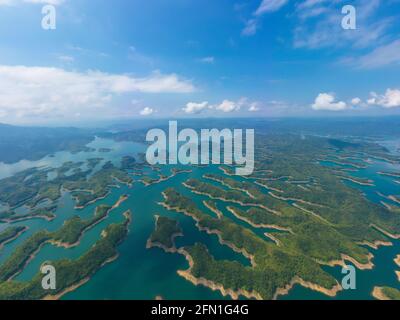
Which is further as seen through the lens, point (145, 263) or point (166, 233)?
point (166, 233)

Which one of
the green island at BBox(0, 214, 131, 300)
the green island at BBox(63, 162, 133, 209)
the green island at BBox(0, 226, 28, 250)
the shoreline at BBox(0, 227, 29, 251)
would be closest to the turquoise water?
the shoreline at BBox(0, 227, 29, 251)

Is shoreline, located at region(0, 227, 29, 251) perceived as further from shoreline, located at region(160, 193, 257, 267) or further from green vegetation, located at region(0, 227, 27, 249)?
shoreline, located at region(160, 193, 257, 267)

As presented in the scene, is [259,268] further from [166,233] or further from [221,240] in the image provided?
[166,233]

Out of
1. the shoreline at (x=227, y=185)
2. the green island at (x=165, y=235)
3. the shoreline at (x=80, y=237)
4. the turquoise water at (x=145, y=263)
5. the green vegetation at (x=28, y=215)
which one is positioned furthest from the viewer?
the shoreline at (x=227, y=185)

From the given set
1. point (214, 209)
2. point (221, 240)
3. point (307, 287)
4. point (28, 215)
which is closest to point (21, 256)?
point (28, 215)

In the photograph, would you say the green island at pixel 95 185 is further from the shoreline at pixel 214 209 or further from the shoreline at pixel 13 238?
the shoreline at pixel 214 209

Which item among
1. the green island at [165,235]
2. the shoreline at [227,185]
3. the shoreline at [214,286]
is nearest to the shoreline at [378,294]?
the shoreline at [214,286]

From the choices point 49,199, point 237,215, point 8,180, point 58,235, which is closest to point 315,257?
point 237,215
